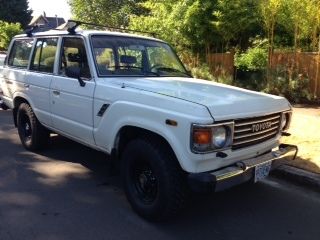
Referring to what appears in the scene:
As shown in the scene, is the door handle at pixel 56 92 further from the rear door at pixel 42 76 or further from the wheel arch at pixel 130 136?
the wheel arch at pixel 130 136

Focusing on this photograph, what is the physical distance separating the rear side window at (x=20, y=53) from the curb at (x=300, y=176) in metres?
3.96

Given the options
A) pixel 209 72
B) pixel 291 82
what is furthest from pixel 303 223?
pixel 209 72

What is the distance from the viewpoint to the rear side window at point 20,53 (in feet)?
22.0

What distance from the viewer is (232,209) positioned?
4.72 metres

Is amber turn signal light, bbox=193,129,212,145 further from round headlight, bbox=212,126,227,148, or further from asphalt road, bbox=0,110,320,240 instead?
asphalt road, bbox=0,110,320,240

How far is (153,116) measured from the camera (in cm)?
409

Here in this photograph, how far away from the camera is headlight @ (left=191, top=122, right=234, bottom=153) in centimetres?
375

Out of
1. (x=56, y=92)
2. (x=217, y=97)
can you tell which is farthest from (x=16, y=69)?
(x=217, y=97)

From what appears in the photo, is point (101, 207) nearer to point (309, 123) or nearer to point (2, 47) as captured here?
point (309, 123)

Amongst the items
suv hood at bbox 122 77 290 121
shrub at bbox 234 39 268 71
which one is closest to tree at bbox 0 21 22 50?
shrub at bbox 234 39 268 71

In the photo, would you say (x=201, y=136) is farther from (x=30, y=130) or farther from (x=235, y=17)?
(x=235, y=17)

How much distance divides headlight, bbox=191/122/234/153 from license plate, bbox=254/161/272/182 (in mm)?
463

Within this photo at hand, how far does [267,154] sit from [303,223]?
76 cm

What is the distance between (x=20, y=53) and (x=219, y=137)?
13.9ft
